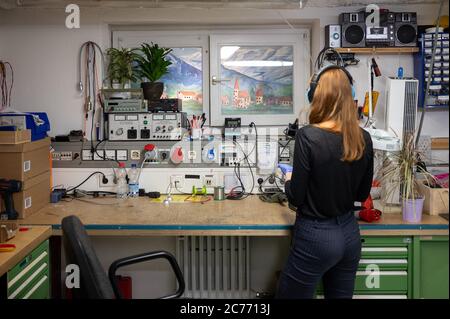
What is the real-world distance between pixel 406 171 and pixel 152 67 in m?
1.77

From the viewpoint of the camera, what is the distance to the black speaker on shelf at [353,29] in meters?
2.83

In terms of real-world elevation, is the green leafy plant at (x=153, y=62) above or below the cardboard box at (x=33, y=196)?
above

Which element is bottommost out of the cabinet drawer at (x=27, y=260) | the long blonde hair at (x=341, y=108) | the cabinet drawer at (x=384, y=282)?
the cabinet drawer at (x=384, y=282)

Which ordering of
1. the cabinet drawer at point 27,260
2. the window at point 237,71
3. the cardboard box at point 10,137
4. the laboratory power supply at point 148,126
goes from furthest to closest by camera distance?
the window at point 237,71, the laboratory power supply at point 148,126, the cardboard box at point 10,137, the cabinet drawer at point 27,260

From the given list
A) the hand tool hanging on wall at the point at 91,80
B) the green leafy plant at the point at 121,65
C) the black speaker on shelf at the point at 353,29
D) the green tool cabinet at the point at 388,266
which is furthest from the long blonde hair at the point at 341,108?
the hand tool hanging on wall at the point at 91,80

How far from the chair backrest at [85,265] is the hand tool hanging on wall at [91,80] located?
173 cm

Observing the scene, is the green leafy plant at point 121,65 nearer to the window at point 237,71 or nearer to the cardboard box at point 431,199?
the window at point 237,71

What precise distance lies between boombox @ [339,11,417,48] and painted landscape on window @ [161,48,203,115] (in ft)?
3.49

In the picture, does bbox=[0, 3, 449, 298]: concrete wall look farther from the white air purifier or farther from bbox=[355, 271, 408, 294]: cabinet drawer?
bbox=[355, 271, 408, 294]: cabinet drawer

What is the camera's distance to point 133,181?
2.88 metres

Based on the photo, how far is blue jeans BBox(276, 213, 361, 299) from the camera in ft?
5.52

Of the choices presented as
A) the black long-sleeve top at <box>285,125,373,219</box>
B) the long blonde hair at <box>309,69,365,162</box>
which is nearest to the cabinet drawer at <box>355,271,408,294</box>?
the black long-sleeve top at <box>285,125,373,219</box>
